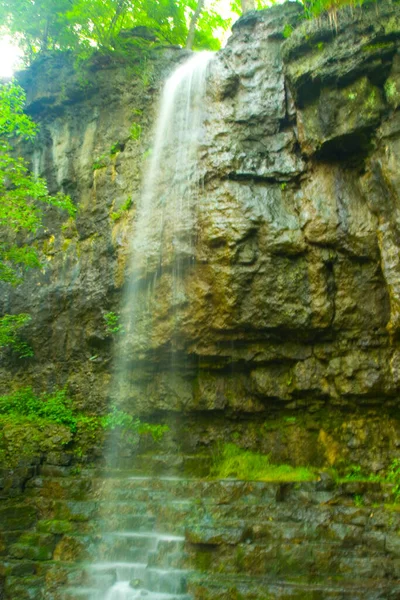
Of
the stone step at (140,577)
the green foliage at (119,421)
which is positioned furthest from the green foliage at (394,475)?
the green foliage at (119,421)

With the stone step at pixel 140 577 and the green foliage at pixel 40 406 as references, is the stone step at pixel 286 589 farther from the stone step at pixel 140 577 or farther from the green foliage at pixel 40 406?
the green foliage at pixel 40 406

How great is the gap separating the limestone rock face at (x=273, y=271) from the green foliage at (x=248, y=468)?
12.8 inches

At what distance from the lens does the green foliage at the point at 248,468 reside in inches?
308

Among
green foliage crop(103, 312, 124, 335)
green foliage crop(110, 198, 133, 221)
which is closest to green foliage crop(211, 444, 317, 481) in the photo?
green foliage crop(103, 312, 124, 335)

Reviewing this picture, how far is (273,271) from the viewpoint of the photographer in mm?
8625

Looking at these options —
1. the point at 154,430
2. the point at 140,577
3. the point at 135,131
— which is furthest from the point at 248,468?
the point at 135,131

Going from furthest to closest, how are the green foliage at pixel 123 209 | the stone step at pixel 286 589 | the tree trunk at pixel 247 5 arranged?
the tree trunk at pixel 247 5, the green foliage at pixel 123 209, the stone step at pixel 286 589

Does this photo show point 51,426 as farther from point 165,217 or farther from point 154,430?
point 165,217

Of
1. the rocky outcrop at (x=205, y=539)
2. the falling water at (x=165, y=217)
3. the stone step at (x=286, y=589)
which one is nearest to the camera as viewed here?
the stone step at (x=286, y=589)

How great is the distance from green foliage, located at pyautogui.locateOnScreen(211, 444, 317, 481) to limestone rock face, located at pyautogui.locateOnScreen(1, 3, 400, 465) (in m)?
0.33

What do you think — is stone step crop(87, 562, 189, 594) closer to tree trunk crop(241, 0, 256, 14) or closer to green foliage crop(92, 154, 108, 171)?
green foliage crop(92, 154, 108, 171)

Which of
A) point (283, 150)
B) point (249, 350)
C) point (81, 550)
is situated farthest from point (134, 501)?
point (283, 150)

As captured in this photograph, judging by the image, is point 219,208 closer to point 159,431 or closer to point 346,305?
point 346,305

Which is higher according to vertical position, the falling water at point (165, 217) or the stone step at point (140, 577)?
the falling water at point (165, 217)
